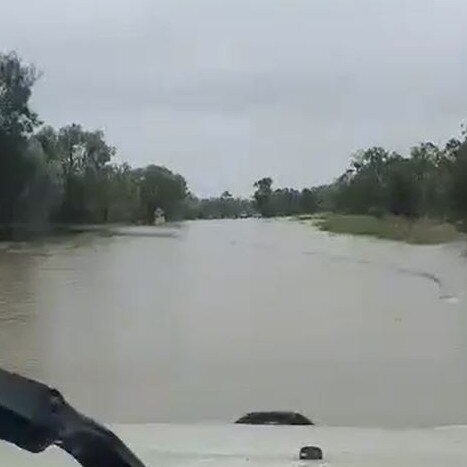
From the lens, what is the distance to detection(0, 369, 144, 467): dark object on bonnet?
4.18 feet

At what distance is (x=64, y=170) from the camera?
5.77 m

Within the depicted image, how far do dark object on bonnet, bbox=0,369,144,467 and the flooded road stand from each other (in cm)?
220

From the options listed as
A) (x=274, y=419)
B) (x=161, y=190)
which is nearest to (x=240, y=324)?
(x=161, y=190)

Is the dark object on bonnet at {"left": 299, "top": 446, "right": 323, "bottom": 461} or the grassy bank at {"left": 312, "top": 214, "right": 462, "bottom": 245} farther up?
the grassy bank at {"left": 312, "top": 214, "right": 462, "bottom": 245}

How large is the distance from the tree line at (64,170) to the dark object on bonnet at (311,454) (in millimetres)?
3311

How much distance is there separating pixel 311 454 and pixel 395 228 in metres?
5.25

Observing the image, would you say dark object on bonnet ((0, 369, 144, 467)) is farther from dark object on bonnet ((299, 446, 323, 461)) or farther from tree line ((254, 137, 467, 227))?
tree line ((254, 137, 467, 227))

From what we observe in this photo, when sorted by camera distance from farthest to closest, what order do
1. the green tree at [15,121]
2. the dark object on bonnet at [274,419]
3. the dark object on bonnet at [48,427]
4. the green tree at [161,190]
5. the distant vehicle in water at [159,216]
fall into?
the green tree at [15,121], the distant vehicle in water at [159,216], the green tree at [161,190], the dark object on bonnet at [274,419], the dark object on bonnet at [48,427]

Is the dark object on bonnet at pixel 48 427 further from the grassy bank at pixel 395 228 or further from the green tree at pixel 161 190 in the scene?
the grassy bank at pixel 395 228


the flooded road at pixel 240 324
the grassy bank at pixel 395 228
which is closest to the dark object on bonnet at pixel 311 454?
the flooded road at pixel 240 324

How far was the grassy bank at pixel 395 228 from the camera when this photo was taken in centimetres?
603

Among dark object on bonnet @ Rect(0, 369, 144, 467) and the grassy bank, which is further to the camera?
the grassy bank

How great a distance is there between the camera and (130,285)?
1340cm

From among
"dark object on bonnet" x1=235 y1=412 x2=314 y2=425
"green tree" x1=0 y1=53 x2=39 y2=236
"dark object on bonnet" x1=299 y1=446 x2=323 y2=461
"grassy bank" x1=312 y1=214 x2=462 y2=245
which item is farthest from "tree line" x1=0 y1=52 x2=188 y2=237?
"dark object on bonnet" x1=299 y1=446 x2=323 y2=461
